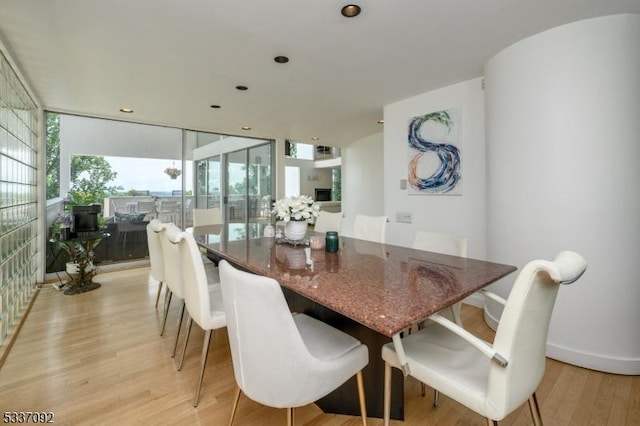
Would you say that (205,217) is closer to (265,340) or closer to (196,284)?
(196,284)

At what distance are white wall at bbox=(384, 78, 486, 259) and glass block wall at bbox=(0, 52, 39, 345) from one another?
362 centimetres

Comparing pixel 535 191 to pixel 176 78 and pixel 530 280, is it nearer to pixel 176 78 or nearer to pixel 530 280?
pixel 530 280

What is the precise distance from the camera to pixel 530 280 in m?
0.93

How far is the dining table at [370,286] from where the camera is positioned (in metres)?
1.03

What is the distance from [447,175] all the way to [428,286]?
217 centimetres

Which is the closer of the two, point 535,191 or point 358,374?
point 358,374

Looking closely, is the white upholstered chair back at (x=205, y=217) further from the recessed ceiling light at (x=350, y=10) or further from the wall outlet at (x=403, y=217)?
the recessed ceiling light at (x=350, y=10)

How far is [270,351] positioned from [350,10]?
1.93m

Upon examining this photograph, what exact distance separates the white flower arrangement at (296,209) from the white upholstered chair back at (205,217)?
2.12 metres

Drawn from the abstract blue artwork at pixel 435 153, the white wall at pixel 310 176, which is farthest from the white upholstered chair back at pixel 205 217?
the white wall at pixel 310 176

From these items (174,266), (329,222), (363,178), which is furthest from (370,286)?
(363,178)

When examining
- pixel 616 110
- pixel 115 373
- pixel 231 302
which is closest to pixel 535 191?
pixel 616 110

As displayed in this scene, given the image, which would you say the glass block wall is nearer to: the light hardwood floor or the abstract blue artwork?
the light hardwood floor

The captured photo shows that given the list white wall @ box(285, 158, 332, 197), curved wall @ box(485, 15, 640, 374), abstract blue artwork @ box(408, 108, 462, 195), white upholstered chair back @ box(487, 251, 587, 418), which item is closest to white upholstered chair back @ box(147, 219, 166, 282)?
white upholstered chair back @ box(487, 251, 587, 418)
